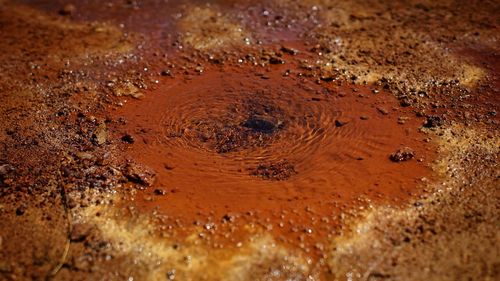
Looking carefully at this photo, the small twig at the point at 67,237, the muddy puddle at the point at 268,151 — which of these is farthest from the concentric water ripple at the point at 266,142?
the small twig at the point at 67,237

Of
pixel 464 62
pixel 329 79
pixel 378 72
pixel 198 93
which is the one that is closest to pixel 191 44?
pixel 198 93

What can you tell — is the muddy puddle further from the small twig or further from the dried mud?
the small twig

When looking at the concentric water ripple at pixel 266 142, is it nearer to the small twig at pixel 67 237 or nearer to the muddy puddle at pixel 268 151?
the muddy puddle at pixel 268 151

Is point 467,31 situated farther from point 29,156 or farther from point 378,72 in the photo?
point 29,156

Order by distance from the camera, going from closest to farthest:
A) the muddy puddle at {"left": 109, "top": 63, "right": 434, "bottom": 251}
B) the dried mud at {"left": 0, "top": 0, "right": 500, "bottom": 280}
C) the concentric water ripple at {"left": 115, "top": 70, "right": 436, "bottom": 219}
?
the dried mud at {"left": 0, "top": 0, "right": 500, "bottom": 280} → the muddy puddle at {"left": 109, "top": 63, "right": 434, "bottom": 251} → the concentric water ripple at {"left": 115, "top": 70, "right": 436, "bottom": 219}

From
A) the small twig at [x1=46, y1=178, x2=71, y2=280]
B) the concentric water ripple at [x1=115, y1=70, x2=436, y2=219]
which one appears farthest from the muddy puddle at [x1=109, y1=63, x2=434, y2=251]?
the small twig at [x1=46, y1=178, x2=71, y2=280]

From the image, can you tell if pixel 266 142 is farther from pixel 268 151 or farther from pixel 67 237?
pixel 67 237
